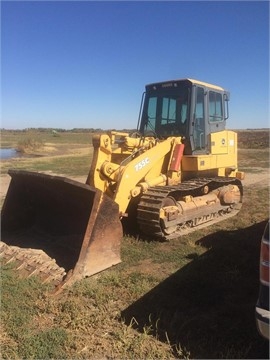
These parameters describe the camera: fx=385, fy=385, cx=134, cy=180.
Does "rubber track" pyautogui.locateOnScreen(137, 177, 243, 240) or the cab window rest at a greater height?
the cab window

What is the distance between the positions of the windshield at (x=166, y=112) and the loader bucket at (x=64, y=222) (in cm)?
309

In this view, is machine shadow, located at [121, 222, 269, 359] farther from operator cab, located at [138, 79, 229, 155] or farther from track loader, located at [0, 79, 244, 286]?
operator cab, located at [138, 79, 229, 155]

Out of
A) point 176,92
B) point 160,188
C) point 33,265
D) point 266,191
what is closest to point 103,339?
point 33,265

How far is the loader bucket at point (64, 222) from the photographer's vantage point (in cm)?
570

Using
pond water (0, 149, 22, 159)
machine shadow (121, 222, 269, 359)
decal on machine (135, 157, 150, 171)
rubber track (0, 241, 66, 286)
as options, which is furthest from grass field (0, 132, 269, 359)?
pond water (0, 149, 22, 159)

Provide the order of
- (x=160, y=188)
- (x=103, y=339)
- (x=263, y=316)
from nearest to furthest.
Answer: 1. (x=263, y=316)
2. (x=103, y=339)
3. (x=160, y=188)

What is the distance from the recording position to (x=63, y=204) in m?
7.14

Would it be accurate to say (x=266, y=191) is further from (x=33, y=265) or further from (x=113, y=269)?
(x=33, y=265)

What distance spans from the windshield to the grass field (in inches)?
122

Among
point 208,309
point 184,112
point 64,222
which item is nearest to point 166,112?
point 184,112

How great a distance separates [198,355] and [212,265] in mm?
2434

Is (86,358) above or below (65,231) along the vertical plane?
below

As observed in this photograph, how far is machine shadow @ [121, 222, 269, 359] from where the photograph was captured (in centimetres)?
392

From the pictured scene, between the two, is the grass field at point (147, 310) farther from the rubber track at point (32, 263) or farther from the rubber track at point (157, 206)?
the rubber track at point (157, 206)
